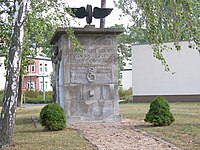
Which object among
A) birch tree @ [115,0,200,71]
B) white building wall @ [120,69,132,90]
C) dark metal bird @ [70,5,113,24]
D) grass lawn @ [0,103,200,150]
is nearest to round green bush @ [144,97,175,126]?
grass lawn @ [0,103,200,150]

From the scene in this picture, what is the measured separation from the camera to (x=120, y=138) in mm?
9117

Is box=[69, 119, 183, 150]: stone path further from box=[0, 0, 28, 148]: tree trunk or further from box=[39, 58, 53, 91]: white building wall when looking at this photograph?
box=[39, 58, 53, 91]: white building wall

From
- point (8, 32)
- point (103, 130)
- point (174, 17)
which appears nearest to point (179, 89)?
point (8, 32)

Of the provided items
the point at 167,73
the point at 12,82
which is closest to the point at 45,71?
the point at 167,73

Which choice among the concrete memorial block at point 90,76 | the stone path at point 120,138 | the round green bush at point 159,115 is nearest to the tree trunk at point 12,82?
the stone path at point 120,138

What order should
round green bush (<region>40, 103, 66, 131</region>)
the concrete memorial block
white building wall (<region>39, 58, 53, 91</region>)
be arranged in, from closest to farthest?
round green bush (<region>40, 103, 66, 131</region>) → the concrete memorial block → white building wall (<region>39, 58, 53, 91</region>)

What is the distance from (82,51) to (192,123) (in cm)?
407

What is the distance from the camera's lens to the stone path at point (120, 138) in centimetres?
789

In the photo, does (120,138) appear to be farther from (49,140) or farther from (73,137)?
(49,140)

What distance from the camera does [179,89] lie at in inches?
1085

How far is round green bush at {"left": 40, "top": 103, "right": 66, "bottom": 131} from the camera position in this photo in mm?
10719

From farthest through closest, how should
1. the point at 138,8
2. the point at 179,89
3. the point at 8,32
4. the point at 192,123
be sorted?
the point at 179,89
the point at 8,32
the point at 192,123
the point at 138,8

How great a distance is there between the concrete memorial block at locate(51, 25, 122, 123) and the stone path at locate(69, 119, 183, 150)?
83 centimetres

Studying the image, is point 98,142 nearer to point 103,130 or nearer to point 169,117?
point 103,130
